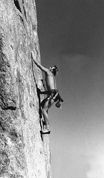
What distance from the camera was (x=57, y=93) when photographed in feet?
55.3

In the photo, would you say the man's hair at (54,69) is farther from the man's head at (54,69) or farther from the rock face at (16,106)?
the rock face at (16,106)

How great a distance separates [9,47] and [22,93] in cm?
197

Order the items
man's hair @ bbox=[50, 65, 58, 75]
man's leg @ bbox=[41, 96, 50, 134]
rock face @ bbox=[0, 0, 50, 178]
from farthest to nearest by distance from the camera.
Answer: man's hair @ bbox=[50, 65, 58, 75] → man's leg @ bbox=[41, 96, 50, 134] → rock face @ bbox=[0, 0, 50, 178]

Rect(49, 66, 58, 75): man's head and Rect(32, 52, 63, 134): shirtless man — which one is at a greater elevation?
Rect(49, 66, 58, 75): man's head

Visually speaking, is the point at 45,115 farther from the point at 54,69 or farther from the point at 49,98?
the point at 54,69

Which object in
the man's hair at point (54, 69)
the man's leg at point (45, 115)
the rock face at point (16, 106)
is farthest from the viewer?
the man's hair at point (54, 69)

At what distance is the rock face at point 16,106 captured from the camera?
11.1m

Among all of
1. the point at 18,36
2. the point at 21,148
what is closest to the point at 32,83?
the point at 18,36

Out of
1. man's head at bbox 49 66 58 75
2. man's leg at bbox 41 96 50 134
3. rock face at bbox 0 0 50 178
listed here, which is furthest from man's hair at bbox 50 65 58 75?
rock face at bbox 0 0 50 178

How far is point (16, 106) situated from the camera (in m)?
11.8

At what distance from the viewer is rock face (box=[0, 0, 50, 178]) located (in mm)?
11117

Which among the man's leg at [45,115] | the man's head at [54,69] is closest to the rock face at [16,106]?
the man's leg at [45,115]

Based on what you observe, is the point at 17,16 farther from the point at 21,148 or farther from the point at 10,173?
the point at 10,173

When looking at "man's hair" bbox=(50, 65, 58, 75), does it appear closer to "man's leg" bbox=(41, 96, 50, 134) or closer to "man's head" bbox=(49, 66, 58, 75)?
Answer: "man's head" bbox=(49, 66, 58, 75)
